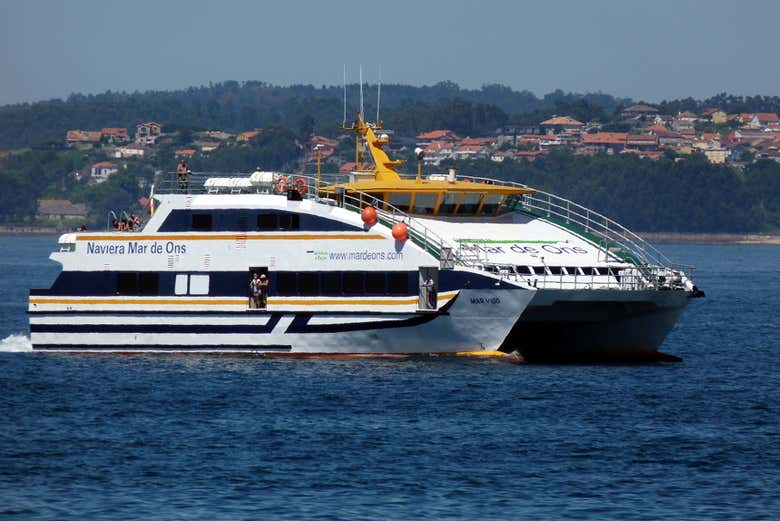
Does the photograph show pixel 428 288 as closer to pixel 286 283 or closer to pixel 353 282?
pixel 353 282

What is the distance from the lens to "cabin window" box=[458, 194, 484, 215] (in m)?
46.6

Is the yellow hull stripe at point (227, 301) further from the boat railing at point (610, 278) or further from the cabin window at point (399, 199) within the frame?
the cabin window at point (399, 199)

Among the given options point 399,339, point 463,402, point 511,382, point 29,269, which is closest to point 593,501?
point 463,402

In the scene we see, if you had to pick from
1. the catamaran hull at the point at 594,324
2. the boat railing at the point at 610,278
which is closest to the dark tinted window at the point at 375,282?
the boat railing at the point at 610,278

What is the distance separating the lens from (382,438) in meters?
34.3

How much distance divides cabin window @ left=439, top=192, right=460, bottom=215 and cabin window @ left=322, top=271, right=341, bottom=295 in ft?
13.2

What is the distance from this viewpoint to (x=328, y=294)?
144ft

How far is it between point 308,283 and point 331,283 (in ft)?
2.03

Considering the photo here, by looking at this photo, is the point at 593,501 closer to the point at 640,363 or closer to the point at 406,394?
the point at 406,394

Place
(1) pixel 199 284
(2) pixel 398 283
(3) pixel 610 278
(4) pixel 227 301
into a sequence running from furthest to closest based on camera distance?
(1) pixel 199 284 < (4) pixel 227 301 < (3) pixel 610 278 < (2) pixel 398 283

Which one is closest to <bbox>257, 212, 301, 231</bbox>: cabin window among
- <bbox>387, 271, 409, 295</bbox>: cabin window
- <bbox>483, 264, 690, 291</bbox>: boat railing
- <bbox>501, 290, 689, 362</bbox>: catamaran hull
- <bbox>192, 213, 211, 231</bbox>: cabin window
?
<bbox>192, 213, 211, 231</bbox>: cabin window

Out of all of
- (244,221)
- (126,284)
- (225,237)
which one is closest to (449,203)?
(244,221)

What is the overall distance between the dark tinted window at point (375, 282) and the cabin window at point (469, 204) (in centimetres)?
409

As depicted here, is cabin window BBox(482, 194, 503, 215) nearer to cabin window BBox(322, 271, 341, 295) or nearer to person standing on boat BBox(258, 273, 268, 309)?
cabin window BBox(322, 271, 341, 295)
